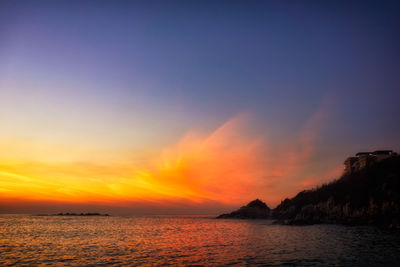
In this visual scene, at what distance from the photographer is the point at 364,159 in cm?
16238

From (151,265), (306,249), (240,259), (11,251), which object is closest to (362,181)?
(306,249)

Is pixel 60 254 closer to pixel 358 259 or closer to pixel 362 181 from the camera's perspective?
pixel 358 259

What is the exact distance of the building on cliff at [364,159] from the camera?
158275 millimetres

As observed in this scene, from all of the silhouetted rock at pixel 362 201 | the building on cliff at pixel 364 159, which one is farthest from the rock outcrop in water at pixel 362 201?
the building on cliff at pixel 364 159

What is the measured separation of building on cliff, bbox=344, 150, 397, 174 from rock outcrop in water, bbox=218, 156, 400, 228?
26799 millimetres

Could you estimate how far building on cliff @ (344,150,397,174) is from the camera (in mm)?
158275

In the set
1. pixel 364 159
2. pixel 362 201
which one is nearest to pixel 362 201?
pixel 362 201

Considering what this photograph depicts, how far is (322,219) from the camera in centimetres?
11531

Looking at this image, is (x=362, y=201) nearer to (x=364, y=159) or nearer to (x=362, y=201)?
(x=362, y=201)

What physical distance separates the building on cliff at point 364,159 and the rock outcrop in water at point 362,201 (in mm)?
26799

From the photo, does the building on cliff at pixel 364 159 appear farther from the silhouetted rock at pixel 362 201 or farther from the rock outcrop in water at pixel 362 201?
the rock outcrop in water at pixel 362 201

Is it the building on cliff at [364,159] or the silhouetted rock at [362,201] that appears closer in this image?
the silhouetted rock at [362,201]

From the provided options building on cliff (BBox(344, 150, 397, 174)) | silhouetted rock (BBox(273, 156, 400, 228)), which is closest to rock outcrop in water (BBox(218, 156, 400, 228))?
silhouetted rock (BBox(273, 156, 400, 228))

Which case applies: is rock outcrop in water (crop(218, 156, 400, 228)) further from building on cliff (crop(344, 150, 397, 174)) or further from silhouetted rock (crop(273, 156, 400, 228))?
building on cliff (crop(344, 150, 397, 174))
